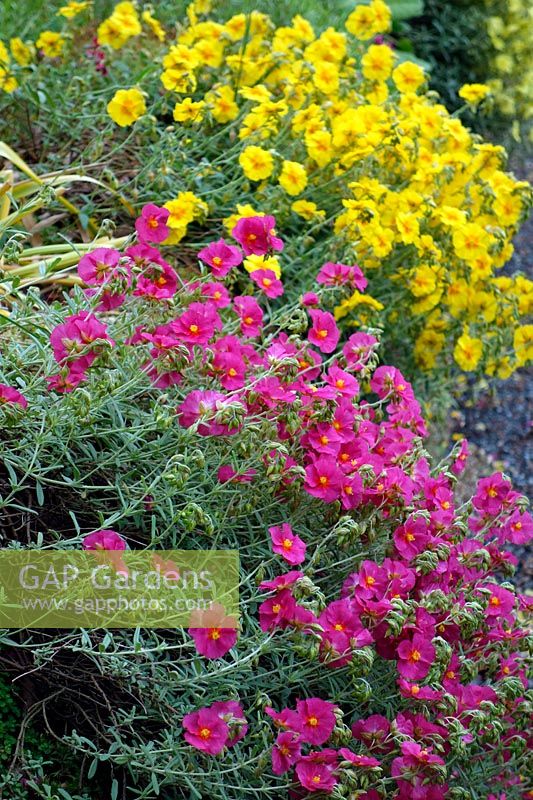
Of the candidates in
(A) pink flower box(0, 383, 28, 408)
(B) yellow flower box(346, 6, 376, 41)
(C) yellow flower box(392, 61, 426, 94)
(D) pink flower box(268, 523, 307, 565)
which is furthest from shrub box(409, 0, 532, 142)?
(A) pink flower box(0, 383, 28, 408)

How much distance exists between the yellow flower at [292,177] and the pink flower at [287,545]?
4.06 ft

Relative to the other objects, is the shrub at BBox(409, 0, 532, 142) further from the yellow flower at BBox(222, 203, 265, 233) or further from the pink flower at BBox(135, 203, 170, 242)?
the pink flower at BBox(135, 203, 170, 242)

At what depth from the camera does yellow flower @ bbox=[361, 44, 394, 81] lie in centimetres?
327

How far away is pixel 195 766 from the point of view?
1.76m

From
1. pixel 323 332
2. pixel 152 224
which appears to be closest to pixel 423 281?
pixel 323 332

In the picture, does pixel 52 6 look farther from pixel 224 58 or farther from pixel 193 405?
pixel 193 405

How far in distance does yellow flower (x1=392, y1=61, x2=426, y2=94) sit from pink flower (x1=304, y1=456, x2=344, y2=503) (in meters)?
1.91

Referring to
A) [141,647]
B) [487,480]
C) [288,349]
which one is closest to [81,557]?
[141,647]

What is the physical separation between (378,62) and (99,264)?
1743mm

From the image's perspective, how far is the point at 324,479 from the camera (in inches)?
75.3

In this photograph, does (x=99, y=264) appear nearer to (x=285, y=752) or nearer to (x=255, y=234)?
(x=255, y=234)

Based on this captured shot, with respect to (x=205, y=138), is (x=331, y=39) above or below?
above

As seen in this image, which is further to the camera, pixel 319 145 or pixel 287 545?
pixel 319 145

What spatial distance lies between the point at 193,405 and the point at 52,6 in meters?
2.86
